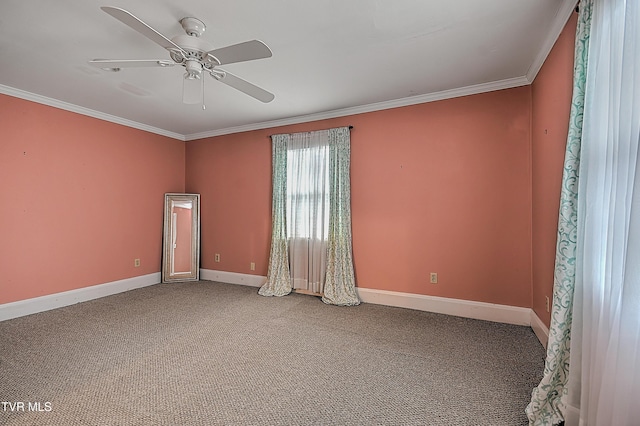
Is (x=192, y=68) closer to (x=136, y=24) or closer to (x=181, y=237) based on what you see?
(x=136, y=24)

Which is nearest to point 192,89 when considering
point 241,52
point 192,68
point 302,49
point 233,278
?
point 192,68

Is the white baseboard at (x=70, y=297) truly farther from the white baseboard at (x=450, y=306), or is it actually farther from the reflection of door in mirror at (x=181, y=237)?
the white baseboard at (x=450, y=306)

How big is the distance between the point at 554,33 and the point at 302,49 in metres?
1.87

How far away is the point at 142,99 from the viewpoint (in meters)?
3.50

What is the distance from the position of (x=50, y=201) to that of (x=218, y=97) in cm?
242

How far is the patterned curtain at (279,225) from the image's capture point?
4234 mm

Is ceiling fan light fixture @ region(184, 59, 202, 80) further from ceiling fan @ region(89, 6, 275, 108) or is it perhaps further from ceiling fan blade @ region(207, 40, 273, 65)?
ceiling fan blade @ region(207, 40, 273, 65)

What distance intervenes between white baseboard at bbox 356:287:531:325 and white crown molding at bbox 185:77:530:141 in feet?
7.54

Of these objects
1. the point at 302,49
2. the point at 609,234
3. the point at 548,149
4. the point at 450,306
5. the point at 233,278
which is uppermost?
the point at 302,49

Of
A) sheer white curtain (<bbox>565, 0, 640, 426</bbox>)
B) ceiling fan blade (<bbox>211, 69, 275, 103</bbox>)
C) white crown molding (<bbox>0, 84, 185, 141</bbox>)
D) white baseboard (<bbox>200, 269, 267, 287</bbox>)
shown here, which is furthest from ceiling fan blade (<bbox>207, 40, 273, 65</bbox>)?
white baseboard (<bbox>200, 269, 267, 287</bbox>)

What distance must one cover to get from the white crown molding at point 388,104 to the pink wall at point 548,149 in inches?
11.5

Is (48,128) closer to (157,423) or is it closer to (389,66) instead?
(157,423)

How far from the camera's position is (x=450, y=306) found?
331 centimetres

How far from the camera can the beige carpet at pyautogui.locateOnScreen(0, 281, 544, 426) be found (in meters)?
1.71
